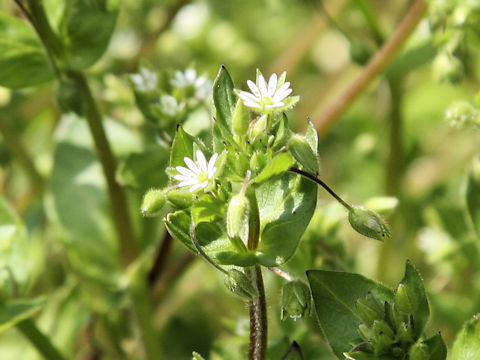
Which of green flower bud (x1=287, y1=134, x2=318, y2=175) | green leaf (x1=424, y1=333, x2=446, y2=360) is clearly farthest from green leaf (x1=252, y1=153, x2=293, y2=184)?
green leaf (x1=424, y1=333, x2=446, y2=360)

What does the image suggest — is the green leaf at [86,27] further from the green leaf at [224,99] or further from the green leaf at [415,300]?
the green leaf at [415,300]

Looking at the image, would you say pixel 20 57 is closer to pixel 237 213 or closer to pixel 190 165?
pixel 190 165

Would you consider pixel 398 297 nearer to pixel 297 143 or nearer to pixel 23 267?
pixel 297 143

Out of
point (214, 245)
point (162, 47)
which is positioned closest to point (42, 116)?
point (162, 47)

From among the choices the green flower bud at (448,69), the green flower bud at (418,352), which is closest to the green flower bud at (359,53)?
the green flower bud at (448,69)

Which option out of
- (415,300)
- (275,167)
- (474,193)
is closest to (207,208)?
(275,167)

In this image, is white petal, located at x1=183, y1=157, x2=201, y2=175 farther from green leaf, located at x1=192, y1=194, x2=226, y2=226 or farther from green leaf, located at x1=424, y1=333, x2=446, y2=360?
green leaf, located at x1=424, y1=333, x2=446, y2=360

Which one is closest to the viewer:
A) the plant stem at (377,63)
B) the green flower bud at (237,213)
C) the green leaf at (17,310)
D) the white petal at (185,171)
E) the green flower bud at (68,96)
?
the green flower bud at (237,213)
